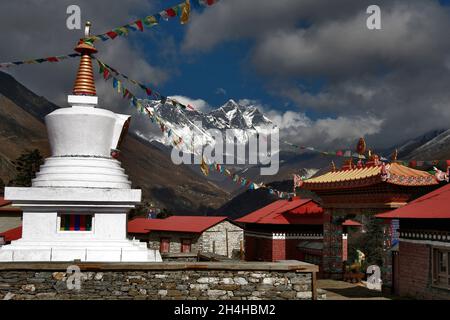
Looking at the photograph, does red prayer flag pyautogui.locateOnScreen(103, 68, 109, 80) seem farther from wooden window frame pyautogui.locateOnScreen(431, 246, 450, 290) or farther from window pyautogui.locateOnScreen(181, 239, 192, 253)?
window pyautogui.locateOnScreen(181, 239, 192, 253)

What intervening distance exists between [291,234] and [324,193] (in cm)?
510

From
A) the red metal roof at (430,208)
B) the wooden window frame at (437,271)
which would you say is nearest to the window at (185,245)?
the red metal roof at (430,208)

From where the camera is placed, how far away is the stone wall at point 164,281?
13.2 m

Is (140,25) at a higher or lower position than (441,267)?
higher

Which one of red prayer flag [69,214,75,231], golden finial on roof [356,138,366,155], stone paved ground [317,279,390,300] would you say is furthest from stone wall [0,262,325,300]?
golden finial on roof [356,138,366,155]

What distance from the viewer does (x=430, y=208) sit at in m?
17.2

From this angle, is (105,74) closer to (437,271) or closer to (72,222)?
(72,222)

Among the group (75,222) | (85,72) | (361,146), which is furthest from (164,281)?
(361,146)

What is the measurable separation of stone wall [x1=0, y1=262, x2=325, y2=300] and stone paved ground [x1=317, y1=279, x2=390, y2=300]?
4.79 meters

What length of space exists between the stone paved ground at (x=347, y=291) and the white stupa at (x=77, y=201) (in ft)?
24.4

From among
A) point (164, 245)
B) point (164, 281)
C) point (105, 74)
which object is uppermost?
point (105, 74)

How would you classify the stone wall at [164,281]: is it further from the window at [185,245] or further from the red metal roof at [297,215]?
the window at [185,245]

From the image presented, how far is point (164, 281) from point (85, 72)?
7.97 meters
